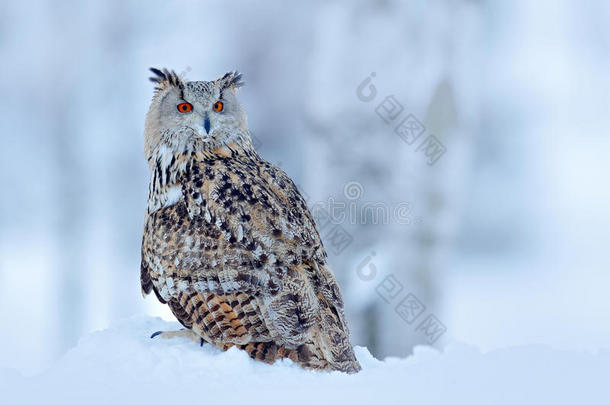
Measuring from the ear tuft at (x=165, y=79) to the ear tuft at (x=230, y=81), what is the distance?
0.71 feet

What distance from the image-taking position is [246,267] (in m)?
2.76

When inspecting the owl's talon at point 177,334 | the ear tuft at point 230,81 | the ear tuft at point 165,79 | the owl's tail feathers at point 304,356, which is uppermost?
the ear tuft at point 230,81

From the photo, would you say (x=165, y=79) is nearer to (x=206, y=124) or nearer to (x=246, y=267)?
(x=206, y=124)

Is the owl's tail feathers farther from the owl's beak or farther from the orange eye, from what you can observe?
the orange eye

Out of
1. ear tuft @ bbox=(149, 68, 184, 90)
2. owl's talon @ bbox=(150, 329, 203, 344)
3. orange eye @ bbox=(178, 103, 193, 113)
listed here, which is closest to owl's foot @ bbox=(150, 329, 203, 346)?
owl's talon @ bbox=(150, 329, 203, 344)

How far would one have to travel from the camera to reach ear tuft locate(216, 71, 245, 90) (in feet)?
11.1

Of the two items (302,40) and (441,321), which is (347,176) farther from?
(302,40)

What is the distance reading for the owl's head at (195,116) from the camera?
10.6 ft

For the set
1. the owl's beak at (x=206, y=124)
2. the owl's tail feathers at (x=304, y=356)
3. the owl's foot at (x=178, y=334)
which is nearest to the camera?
the owl's tail feathers at (x=304, y=356)

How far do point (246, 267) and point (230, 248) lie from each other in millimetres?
129

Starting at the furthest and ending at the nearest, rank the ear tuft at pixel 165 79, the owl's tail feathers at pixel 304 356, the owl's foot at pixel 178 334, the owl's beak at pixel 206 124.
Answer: the ear tuft at pixel 165 79 → the owl's beak at pixel 206 124 → the owl's foot at pixel 178 334 → the owl's tail feathers at pixel 304 356

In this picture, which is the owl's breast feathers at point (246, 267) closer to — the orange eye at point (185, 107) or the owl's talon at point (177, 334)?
the owl's talon at point (177, 334)

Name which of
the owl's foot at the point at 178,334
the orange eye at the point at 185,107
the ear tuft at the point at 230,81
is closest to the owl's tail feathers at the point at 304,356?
the owl's foot at the point at 178,334

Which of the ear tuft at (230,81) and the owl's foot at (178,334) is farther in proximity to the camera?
the ear tuft at (230,81)
